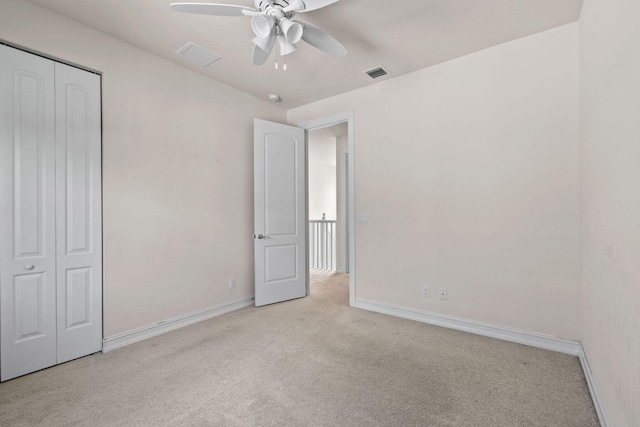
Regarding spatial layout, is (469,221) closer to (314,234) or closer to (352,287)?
(352,287)

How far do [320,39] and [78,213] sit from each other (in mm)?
2324

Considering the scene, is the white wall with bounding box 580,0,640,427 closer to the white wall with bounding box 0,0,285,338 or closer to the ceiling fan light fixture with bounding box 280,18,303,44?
the ceiling fan light fixture with bounding box 280,18,303,44

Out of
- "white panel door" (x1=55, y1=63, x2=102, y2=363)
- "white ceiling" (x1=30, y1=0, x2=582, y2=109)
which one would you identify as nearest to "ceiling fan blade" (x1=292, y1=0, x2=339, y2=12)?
"white ceiling" (x1=30, y1=0, x2=582, y2=109)

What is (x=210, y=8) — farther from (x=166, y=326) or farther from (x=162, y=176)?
(x=166, y=326)

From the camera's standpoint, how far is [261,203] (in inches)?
142

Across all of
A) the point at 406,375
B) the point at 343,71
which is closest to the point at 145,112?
the point at 343,71

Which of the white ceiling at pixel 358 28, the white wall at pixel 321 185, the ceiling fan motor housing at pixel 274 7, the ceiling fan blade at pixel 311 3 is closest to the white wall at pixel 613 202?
the white ceiling at pixel 358 28

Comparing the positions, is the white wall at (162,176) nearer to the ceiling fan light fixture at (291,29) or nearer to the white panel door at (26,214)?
the white panel door at (26,214)

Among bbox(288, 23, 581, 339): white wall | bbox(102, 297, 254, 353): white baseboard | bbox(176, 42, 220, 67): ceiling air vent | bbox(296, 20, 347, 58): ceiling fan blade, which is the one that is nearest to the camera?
bbox(296, 20, 347, 58): ceiling fan blade

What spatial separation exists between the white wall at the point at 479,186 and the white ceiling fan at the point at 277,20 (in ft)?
4.58

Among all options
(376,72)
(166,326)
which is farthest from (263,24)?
(166,326)

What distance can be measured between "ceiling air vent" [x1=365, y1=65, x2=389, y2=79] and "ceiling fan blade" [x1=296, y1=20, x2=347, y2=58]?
1033mm

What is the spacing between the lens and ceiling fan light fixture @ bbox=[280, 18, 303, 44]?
186 cm

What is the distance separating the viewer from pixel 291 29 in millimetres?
1913
